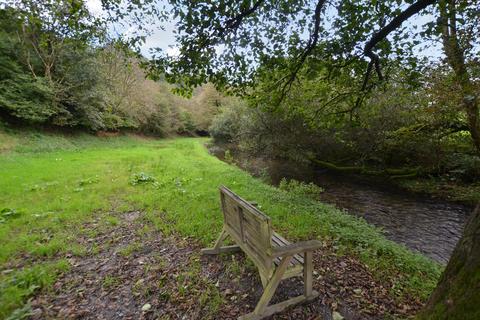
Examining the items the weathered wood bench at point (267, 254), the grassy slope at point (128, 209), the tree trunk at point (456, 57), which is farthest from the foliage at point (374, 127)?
the weathered wood bench at point (267, 254)

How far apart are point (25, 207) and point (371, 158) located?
14.4m

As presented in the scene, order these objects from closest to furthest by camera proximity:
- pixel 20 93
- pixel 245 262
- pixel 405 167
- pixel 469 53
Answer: pixel 245 262 → pixel 469 53 → pixel 405 167 → pixel 20 93

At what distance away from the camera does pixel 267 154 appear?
15.0 m

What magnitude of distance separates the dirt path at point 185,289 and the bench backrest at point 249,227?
64 centimetres

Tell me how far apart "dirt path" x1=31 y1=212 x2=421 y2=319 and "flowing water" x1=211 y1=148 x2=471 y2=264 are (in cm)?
335

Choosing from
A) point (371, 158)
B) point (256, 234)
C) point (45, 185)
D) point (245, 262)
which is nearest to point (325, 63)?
point (256, 234)

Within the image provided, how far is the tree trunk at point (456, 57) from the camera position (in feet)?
12.0

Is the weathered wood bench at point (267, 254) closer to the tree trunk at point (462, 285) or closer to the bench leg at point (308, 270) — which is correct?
the bench leg at point (308, 270)

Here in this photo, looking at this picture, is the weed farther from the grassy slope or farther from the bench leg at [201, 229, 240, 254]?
the bench leg at [201, 229, 240, 254]

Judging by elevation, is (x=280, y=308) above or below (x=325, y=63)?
below

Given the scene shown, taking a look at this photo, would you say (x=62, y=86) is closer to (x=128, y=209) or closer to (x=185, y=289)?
(x=128, y=209)

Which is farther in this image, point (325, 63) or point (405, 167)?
point (405, 167)

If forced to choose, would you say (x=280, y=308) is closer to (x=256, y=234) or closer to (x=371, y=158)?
(x=256, y=234)

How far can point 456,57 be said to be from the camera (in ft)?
19.8
